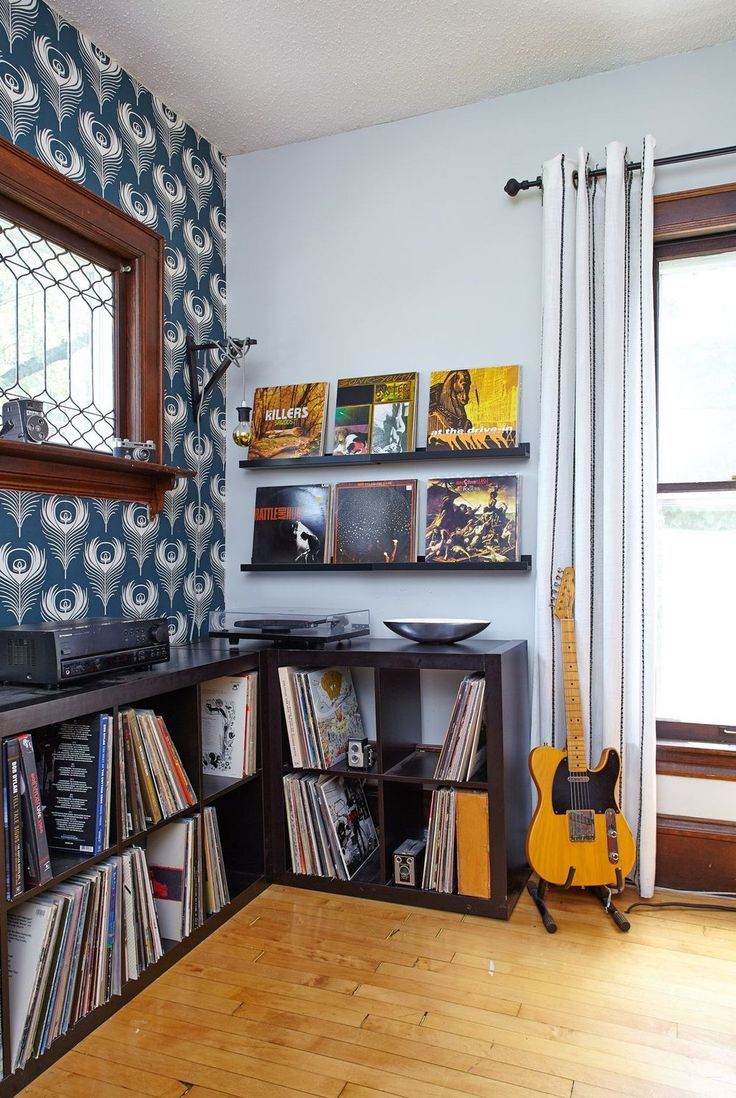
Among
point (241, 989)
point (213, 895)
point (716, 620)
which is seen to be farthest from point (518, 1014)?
point (716, 620)

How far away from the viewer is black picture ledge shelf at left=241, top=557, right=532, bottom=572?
2.46m

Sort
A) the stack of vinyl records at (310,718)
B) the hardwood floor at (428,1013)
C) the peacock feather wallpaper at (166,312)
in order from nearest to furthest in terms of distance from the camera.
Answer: the hardwood floor at (428,1013), the peacock feather wallpaper at (166,312), the stack of vinyl records at (310,718)

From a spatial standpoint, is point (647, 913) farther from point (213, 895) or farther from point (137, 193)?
point (137, 193)

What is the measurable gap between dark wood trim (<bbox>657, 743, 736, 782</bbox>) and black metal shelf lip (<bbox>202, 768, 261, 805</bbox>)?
4.01ft

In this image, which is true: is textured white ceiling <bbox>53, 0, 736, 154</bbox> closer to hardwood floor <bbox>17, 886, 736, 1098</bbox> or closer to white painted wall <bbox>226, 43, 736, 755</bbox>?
white painted wall <bbox>226, 43, 736, 755</bbox>

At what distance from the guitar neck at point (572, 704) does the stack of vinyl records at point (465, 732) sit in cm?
25

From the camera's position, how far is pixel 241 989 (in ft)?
5.95

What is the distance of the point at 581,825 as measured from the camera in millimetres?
2168

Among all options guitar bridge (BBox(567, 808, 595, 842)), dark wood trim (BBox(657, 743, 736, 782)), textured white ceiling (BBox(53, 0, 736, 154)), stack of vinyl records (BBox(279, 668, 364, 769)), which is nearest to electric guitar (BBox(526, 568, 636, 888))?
guitar bridge (BBox(567, 808, 595, 842))

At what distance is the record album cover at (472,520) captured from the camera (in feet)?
8.21

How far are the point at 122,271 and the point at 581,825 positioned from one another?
2.13m

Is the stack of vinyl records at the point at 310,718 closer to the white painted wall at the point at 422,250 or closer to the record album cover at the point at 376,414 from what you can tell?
the white painted wall at the point at 422,250

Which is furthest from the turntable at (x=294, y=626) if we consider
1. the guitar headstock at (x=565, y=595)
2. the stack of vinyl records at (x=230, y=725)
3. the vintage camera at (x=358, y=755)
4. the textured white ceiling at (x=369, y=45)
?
the textured white ceiling at (x=369, y=45)

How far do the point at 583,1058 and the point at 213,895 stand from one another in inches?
40.2
